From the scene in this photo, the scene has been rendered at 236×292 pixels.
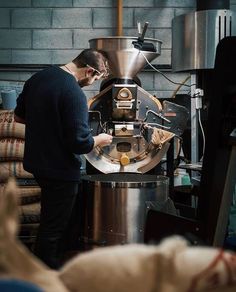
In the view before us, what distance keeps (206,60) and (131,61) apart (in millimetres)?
468

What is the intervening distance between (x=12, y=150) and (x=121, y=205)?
0.91 meters

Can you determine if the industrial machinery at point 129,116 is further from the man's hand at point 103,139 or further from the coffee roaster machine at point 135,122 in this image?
the man's hand at point 103,139

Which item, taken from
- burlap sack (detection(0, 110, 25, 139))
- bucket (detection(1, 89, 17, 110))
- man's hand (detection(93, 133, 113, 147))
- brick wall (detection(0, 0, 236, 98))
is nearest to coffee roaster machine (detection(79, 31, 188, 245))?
man's hand (detection(93, 133, 113, 147))

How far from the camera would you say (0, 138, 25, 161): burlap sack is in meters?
3.20

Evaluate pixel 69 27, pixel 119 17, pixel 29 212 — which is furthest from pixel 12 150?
pixel 119 17

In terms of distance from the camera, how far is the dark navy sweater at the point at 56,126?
246 centimetres

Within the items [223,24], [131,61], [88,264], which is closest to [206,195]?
[88,264]

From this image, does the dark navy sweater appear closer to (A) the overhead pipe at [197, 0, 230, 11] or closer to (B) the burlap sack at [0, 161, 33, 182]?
(B) the burlap sack at [0, 161, 33, 182]

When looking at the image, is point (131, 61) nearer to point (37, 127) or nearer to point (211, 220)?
point (37, 127)

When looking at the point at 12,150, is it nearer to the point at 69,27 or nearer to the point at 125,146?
the point at 125,146

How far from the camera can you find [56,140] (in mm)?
2510

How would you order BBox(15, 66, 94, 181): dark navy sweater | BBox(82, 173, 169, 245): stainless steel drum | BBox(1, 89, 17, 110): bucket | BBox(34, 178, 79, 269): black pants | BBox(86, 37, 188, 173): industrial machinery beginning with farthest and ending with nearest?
BBox(1, 89, 17, 110): bucket → BBox(86, 37, 188, 173): industrial machinery → BBox(82, 173, 169, 245): stainless steel drum → BBox(34, 178, 79, 269): black pants → BBox(15, 66, 94, 181): dark navy sweater

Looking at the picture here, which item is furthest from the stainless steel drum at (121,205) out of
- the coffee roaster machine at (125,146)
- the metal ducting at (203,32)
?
the metal ducting at (203,32)

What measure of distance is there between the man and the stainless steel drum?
0.62 ft
